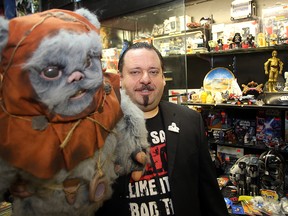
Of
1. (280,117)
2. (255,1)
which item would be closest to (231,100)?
(280,117)

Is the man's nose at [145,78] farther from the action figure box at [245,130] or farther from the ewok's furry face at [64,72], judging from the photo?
the action figure box at [245,130]

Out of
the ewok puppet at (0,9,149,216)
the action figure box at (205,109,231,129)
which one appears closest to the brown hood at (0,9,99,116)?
the ewok puppet at (0,9,149,216)

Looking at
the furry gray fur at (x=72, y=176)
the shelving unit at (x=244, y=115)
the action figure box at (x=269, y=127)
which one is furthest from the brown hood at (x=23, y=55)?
the action figure box at (x=269, y=127)

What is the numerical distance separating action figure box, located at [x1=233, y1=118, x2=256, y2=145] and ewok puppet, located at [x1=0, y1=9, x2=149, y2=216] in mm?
1873

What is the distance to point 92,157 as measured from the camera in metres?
0.51

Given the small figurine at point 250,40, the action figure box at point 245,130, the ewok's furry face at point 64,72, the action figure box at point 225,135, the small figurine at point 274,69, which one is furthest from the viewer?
the action figure box at point 225,135

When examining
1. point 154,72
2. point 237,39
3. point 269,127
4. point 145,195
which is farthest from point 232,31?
point 145,195

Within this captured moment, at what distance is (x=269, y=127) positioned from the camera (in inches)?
81.4

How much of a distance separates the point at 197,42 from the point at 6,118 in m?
2.07

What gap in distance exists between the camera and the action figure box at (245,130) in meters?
2.14

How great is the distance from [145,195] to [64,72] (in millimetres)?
736

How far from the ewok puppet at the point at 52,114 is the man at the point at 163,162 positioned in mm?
509

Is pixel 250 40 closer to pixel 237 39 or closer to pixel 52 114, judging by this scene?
pixel 237 39

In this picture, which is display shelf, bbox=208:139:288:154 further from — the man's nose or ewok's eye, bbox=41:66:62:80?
ewok's eye, bbox=41:66:62:80
